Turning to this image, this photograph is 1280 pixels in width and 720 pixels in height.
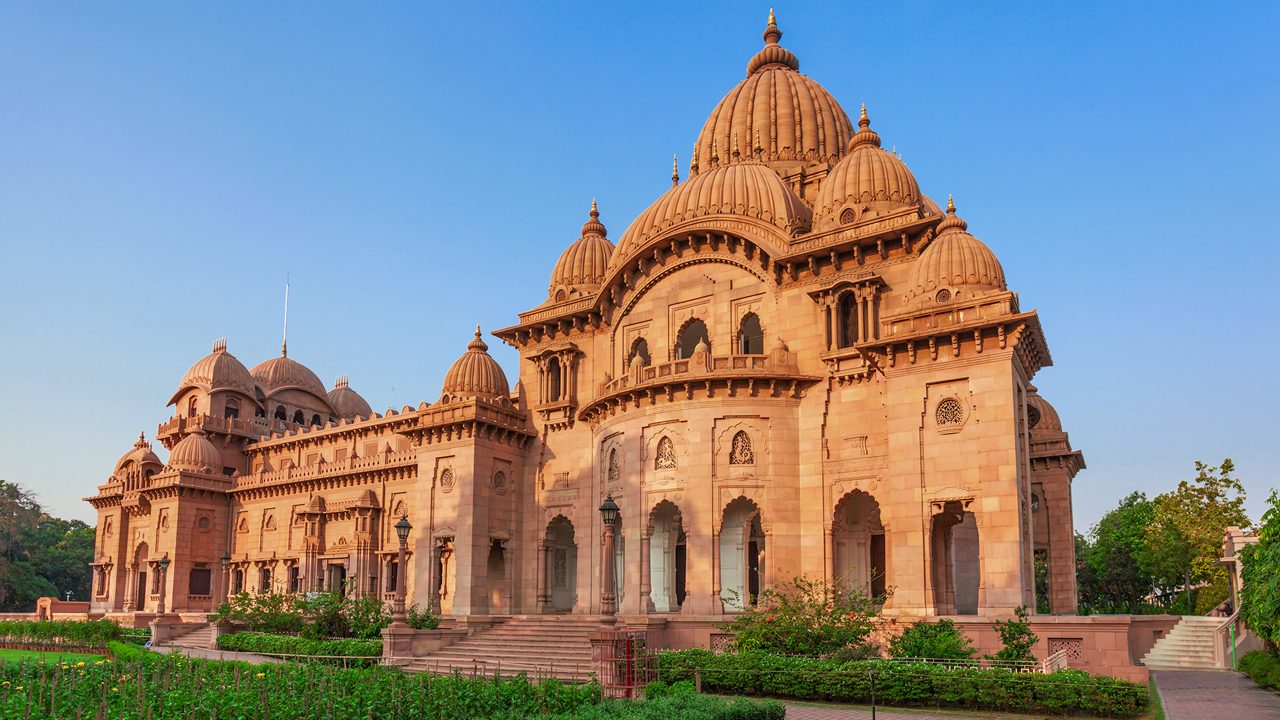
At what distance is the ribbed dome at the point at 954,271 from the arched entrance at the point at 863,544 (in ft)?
21.0

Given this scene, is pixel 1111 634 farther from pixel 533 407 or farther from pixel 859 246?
pixel 533 407

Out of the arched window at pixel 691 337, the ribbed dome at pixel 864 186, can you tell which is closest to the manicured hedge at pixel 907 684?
the arched window at pixel 691 337

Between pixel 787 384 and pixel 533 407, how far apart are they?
11.4 metres

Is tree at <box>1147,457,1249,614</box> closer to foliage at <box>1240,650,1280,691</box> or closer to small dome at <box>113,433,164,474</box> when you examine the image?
foliage at <box>1240,650,1280,691</box>

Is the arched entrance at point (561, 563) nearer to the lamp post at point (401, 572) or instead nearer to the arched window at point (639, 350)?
the arched window at point (639, 350)

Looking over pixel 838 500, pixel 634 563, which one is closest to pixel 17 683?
pixel 634 563

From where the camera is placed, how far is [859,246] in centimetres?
3023

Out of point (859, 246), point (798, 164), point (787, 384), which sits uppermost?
point (798, 164)

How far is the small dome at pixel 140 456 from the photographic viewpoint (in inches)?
2233

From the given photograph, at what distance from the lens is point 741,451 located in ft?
98.3

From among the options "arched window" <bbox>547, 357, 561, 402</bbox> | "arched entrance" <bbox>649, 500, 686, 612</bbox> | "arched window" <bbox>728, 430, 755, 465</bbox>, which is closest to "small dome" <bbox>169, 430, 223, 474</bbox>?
"arched window" <bbox>547, 357, 561, 402</bbox>

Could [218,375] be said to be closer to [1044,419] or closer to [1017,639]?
[1044,419]

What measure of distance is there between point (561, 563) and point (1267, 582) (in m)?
23.5

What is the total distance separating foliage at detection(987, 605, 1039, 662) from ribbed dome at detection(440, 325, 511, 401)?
20317mm
